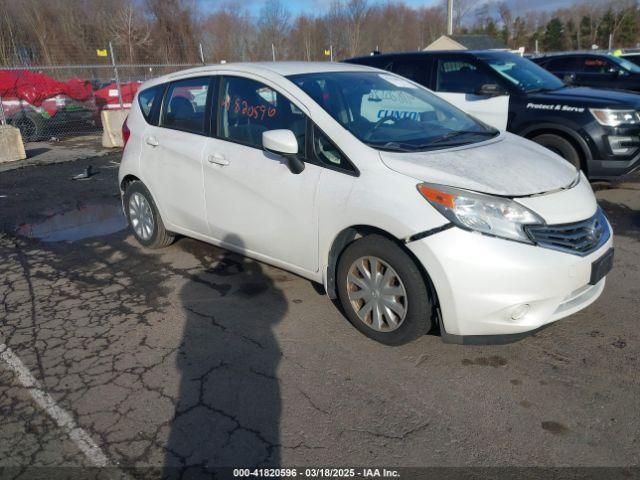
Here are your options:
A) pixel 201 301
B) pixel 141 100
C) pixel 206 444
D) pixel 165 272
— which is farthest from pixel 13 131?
pixel 206 444

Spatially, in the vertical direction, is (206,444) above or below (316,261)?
below

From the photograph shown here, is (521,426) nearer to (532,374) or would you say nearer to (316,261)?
(532,374)

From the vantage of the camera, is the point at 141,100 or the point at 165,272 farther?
the point at 141,100

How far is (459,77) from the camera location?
23.3ft

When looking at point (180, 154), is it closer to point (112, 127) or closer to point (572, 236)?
point (572, 236)

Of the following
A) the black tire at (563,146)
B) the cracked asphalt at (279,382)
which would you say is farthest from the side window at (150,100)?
the black tire at (563,146)

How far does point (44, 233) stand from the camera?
19.8 feet

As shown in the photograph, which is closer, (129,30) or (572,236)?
(572,236)

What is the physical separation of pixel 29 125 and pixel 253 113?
1263 centimetres

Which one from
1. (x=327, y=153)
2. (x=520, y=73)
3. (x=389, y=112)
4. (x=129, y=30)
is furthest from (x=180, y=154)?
(x=129, y=30)

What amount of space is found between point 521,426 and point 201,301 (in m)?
2.54

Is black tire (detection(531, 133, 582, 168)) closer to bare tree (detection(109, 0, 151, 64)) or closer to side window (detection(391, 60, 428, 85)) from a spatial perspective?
side window (detection(391, 60, 428, 85))

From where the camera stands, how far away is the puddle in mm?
5910

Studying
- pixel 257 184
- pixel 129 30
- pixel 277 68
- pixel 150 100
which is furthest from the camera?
pixel 129 30
